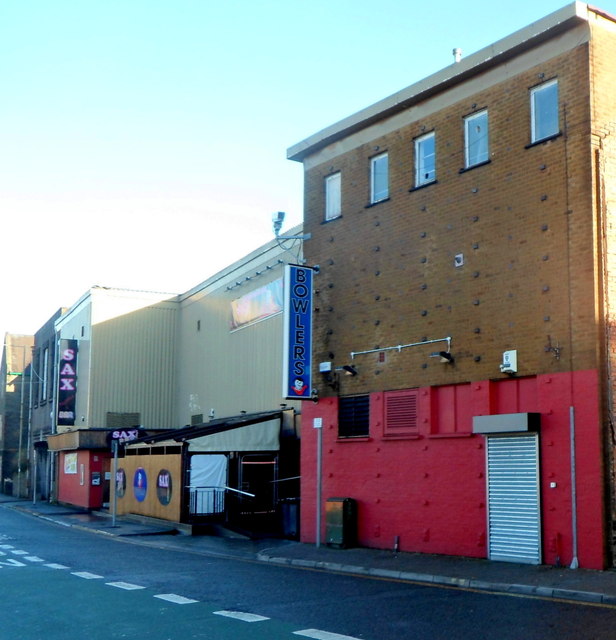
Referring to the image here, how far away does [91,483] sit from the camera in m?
38.7

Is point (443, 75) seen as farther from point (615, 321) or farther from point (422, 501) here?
point (422, 501)

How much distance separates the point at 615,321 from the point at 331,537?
26.8 feet

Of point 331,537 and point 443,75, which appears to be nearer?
point 443,75

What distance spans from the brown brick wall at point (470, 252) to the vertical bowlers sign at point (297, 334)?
1.28 feet

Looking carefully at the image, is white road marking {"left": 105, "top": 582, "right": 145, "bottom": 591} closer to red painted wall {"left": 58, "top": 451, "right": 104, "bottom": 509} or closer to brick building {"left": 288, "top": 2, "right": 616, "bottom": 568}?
brick building {"left": 288, "top": 2, "right": 616, "bottom": 568}

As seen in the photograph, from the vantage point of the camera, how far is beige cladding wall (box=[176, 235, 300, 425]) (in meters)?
30.3

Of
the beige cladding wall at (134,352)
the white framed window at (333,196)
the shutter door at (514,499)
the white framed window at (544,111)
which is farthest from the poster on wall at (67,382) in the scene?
the white framed window at (544,111)

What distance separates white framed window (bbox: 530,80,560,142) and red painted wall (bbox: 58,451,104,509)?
28.1m

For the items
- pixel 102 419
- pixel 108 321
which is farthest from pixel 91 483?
pixel 108 321

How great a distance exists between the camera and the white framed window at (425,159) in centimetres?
1884

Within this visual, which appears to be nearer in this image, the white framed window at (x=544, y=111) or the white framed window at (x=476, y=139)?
the white framed window at (x=544, y=111)

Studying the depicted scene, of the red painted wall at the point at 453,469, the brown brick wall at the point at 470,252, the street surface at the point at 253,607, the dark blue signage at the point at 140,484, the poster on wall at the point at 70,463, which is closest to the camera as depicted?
the street surface at the point at 253,607

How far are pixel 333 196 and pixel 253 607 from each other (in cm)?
1215

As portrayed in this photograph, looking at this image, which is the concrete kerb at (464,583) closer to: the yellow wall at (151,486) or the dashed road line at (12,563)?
the dashed road line at (12,563)
